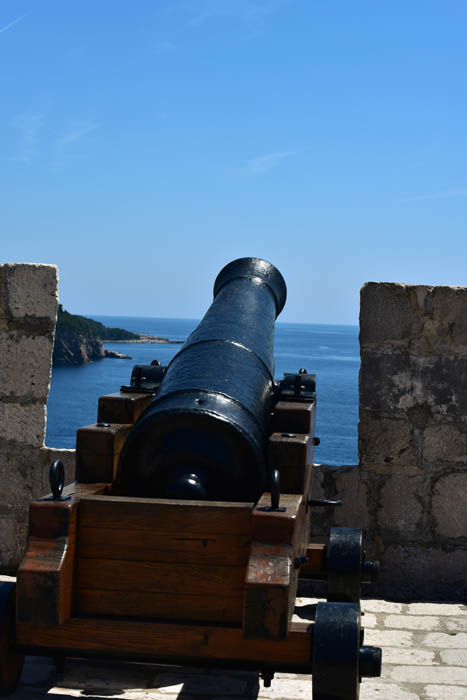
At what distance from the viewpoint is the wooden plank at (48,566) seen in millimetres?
2953

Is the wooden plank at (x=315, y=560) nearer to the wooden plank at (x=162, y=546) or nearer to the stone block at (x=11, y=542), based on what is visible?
the wooden plank at (x=162, y=546)

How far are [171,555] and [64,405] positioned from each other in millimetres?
35698

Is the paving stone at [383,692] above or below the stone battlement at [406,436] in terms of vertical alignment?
below

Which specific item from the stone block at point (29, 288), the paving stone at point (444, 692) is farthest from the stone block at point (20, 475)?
the paving stone at point (444, 692)

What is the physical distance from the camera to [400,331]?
16.4 feet

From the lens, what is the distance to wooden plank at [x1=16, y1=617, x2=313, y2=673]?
9.75 ft

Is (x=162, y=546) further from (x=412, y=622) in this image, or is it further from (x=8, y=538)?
(x=8, y=538)

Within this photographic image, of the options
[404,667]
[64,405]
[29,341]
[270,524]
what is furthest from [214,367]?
[64,405]

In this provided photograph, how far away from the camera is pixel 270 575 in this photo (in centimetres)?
289

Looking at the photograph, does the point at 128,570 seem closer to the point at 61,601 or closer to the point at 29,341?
the point at 61,601

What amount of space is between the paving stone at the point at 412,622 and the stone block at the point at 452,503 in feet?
1.81

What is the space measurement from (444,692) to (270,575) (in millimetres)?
1155

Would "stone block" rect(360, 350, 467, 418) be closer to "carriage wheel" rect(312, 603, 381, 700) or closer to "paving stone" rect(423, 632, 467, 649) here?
"paving stone" rect(423, 632, 467, 649)

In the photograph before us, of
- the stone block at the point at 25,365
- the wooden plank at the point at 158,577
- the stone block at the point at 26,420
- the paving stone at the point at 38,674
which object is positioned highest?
the stone block at the point at 25,365
